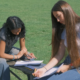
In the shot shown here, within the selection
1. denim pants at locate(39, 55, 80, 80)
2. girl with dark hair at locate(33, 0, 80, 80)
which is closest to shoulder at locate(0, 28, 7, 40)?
girl with dark hair at locate(33, 0, 80, 80)

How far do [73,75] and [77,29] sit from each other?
1.74 ft

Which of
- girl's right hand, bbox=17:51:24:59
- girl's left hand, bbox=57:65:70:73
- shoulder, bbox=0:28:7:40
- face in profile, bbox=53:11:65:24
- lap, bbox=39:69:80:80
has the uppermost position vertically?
face in profile, bbox=53:11:65:24

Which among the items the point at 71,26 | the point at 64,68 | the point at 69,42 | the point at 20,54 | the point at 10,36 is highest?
the point at 71,26

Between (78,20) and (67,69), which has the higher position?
(78,20)

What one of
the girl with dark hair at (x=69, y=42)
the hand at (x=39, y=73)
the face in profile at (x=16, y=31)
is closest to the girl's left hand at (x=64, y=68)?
the girl with dark hair at (x=69, y=42)

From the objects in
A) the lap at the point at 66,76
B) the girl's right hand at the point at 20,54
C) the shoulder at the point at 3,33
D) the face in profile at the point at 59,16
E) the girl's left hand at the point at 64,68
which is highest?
the face in profile at the point at 59,16

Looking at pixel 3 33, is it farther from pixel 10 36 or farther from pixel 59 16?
pixel 59 16

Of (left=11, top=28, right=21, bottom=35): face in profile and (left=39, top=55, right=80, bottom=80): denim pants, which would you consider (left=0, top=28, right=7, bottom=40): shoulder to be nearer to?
(left=11, top=28, right=21, bottom=35): face in profile

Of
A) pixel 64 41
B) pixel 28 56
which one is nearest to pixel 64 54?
pixel 64 41

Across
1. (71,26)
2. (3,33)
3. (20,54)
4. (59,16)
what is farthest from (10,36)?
(71,26)

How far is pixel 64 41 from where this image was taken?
108 inches

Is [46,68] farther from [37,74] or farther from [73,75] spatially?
[73,75]

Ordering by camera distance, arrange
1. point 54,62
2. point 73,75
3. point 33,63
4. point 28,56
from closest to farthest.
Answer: point 73,75 < point 54,62 < point 33,63 < point 28,56

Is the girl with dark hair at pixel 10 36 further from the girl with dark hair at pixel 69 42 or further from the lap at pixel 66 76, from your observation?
the lap at pixel 66 76
